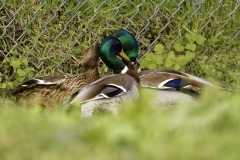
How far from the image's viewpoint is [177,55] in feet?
20.7

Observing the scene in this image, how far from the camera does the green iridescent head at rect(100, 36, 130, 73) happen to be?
18.8 feet

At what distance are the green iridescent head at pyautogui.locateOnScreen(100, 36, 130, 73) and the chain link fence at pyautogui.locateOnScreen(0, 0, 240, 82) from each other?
511 mm

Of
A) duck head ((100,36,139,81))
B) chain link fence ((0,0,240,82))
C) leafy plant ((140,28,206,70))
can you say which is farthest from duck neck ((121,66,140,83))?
chain link fence ((0,0,240,82))

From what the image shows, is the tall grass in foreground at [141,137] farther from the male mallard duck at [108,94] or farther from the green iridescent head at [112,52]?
the green iridescent head at [112,52]

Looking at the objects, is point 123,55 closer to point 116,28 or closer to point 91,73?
point 91,73

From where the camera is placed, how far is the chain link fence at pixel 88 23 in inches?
244

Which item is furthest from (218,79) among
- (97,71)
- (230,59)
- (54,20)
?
(54,20)

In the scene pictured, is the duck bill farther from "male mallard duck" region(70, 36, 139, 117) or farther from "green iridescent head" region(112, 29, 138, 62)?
"male mallard duck" region(70, 36, 139, 117)

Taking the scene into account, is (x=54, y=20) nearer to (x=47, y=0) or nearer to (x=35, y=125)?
(x=47, y=0)

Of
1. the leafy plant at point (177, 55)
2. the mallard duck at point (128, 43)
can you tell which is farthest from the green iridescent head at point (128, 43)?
the leafy plant at point (177, 55)

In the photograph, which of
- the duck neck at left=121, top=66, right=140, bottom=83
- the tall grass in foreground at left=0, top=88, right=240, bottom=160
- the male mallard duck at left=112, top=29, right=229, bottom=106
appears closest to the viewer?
the tall grass in foreground at left=0, top=88, right=240, bottom=160

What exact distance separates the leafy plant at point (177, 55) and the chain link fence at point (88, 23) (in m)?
0.11

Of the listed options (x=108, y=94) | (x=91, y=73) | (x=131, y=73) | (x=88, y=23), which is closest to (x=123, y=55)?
(x=91, y=73)

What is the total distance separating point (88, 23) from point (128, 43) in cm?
52
